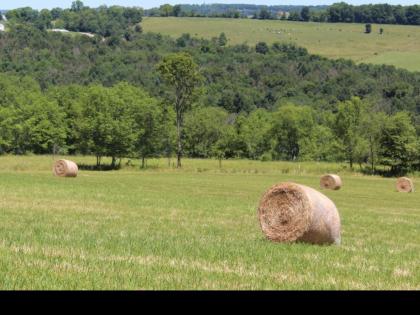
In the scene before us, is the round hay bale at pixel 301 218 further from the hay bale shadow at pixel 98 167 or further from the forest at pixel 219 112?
the forest at pixel 219 112

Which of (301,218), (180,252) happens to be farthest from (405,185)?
(180,252)

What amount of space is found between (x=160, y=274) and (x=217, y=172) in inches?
2707

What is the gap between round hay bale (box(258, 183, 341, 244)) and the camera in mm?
15150

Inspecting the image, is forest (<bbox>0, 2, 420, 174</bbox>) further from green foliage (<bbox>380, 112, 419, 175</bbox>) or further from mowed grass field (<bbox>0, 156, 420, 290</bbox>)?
mowed grass field (<bbox>0, 156, 420, 290</bbox>)

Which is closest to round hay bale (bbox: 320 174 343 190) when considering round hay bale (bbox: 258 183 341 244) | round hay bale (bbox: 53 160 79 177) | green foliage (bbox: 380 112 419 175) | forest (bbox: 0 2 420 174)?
round hay bale (bbox: 53 160 79 177)

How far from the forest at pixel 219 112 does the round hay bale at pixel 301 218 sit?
231ft

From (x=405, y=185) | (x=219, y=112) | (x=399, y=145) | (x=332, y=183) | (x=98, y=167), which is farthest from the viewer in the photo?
(x=219, y=112)

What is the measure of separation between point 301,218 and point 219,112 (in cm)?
11870

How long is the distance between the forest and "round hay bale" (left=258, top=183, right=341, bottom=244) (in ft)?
231

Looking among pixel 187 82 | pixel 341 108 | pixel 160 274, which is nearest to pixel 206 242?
pixel 160 274

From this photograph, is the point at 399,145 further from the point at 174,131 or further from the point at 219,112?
the point at 219,112

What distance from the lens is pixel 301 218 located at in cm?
1511

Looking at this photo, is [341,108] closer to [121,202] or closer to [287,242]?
[121,202]
